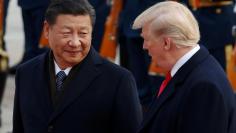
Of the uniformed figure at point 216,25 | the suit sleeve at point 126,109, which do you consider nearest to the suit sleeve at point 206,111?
the suit sleeve at point 126,109

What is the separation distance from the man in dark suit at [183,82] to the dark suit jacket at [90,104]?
0.30 metres

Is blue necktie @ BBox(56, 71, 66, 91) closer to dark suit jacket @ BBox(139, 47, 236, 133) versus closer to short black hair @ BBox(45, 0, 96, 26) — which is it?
short black hair @ BBox(45, 0, 96, 26)

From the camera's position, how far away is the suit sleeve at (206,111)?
3.09 m

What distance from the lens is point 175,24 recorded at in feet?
10.4

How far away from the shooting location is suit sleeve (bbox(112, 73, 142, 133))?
11.9ft

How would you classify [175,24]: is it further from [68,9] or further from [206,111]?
[68,9]

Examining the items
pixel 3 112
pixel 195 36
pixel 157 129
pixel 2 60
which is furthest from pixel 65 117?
pixel 3 112

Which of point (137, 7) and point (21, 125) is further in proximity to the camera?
point (137, 7)

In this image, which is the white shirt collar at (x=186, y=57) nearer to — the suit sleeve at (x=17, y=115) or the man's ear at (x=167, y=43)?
the man's ear at (x=167, y=43)

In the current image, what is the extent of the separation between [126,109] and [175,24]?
2.03ft

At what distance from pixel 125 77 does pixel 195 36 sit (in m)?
0.56

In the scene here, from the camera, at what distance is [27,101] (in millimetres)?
3775

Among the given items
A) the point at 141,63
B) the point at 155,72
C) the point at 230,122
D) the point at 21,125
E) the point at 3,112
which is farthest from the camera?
the point at 3,112

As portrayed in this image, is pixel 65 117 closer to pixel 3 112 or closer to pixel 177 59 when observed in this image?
pixel 177 59
